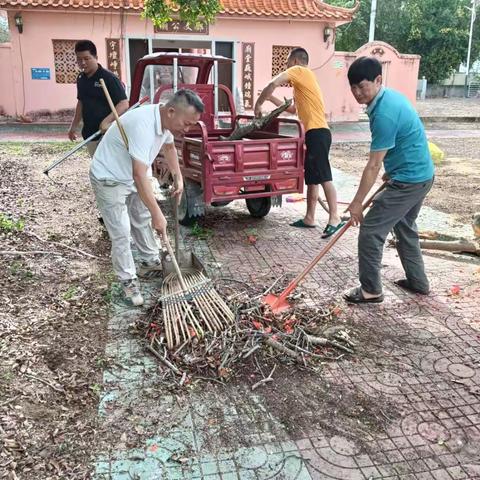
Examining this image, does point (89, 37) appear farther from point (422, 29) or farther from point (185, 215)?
point (422, 29)

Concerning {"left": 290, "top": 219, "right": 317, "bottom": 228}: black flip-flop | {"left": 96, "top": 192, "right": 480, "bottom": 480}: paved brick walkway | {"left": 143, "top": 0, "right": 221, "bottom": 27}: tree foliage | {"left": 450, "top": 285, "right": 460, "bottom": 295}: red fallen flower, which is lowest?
{"left": 96, "top": 192, "right": 480, "bottom": 480}: paved brick walkway

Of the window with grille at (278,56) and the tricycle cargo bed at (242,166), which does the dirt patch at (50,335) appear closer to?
the tricycle cargo bed at (242,166)

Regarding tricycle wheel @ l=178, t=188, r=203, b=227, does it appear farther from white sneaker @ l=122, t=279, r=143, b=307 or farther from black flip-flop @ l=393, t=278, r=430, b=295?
black flip-flop @ l=393, t=278, r=430, b=295

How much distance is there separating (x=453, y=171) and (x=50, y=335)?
852 cm

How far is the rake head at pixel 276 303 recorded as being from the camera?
3971 mm

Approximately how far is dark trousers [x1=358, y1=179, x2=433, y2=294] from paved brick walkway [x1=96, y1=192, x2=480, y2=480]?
0.96ft

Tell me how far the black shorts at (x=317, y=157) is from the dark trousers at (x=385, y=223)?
1.84 metres

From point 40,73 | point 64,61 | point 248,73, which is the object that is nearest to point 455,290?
point 248,73

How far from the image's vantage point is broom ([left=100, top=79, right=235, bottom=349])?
343 centimetres

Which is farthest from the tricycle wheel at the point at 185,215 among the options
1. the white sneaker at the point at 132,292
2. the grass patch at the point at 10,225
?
the white sneaker at the point at 132,292

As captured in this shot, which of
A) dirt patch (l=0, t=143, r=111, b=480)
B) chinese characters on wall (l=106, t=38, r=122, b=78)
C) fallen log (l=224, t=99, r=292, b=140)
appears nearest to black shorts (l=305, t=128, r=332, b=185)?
fallen log (l=224, t=99, r=292, b=140)

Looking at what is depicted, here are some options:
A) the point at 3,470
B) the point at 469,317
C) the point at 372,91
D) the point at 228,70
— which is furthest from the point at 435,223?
the point at 228,70

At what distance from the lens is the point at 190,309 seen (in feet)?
11.7

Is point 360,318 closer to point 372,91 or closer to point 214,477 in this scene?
Answer: point 372,91
